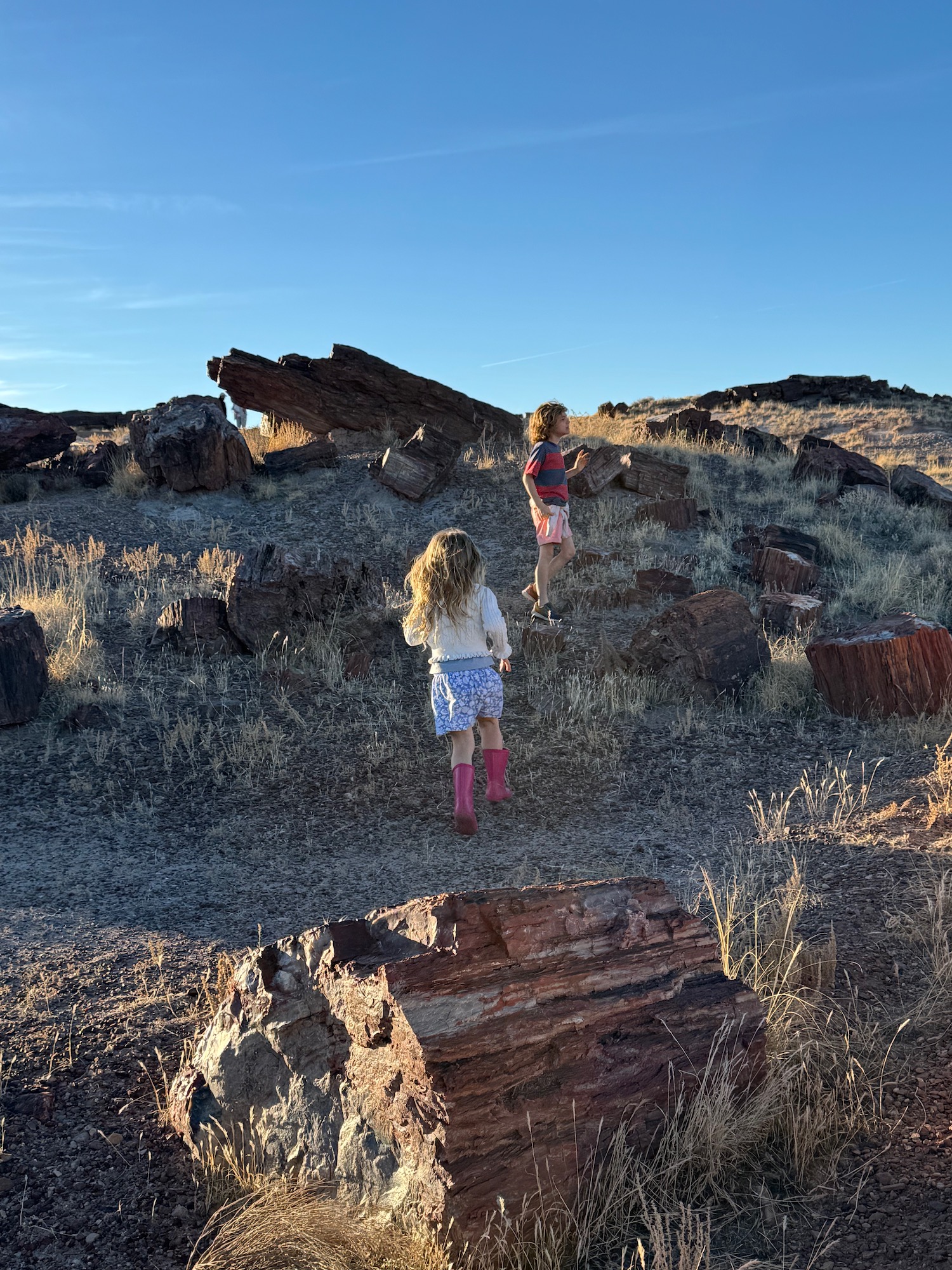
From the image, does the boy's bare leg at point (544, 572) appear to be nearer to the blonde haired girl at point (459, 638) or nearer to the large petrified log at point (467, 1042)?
the blonde haired girl at point (459, 638)

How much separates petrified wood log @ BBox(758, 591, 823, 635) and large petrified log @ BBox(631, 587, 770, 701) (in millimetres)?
1271

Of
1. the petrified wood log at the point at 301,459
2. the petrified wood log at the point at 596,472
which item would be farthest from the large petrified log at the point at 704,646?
the petrified wood log at the point at 301,459

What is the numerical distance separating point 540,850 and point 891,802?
2.20 m

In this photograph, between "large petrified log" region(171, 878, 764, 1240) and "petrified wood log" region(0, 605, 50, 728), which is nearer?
"large petrified log" region(171, 878, 764, 1240)

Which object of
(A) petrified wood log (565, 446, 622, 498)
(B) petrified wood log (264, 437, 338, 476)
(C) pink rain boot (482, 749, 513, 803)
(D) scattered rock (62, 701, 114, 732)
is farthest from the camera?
(B) petrified wood log (264, 437, 338, 476)

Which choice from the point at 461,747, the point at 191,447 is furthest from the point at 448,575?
the point at 191,447

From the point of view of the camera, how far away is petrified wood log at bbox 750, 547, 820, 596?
1162cm

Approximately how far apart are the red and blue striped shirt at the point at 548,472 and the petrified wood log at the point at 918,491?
29.6 ft

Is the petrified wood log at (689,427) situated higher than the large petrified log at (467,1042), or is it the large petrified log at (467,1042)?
the petrified wood log at (689,427)

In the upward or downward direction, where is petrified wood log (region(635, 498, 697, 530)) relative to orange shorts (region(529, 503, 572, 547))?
upward

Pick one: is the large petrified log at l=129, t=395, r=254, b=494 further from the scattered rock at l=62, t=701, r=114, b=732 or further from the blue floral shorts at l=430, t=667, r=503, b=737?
the blue floral shorts at l=430, t=667, r=503, b=737

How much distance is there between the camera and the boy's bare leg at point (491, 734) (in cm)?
629

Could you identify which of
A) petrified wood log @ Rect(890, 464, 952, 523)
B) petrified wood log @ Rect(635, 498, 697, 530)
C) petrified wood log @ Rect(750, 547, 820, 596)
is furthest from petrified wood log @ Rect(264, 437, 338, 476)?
petrified wood log @ Rect(890, 464, 952, 523)

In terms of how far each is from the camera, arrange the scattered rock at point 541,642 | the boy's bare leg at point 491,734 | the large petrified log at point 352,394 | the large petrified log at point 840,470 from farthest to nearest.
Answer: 1. the large petrified log at point 352,394
2. the large petrified log at point 840,470
3. the scattered rock at point 541,642
4. the boy's bare leg at point 491,734
